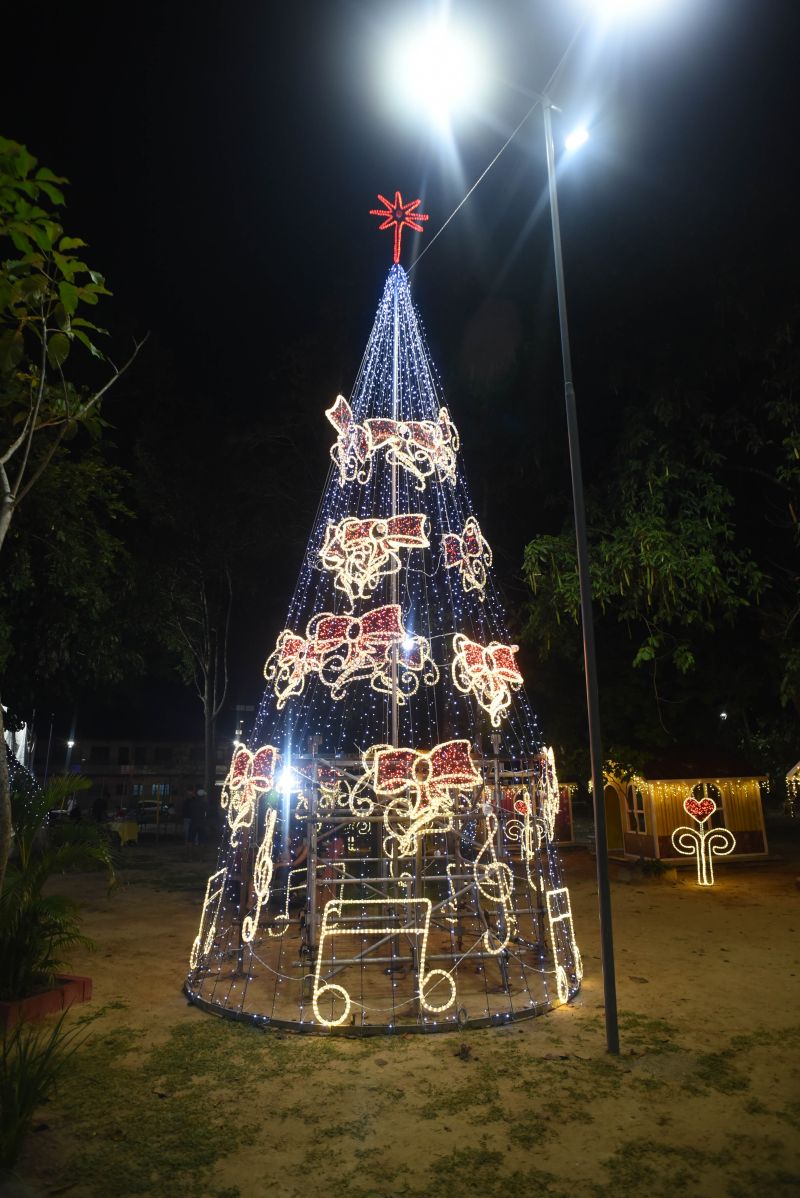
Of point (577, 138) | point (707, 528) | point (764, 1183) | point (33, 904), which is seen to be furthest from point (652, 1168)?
point (707, 528)

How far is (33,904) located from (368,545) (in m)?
4.43

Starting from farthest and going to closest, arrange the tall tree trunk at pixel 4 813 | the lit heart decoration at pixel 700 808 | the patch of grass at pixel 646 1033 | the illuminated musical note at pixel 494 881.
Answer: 1. the lit heart decoration at pixel 700 808
2. the illuminated musical note at pixel 494 881
3. the patch of grass at pixel 646 1033
4. the tall tree trunk at pixel 4 813

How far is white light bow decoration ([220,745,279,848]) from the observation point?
7.62m

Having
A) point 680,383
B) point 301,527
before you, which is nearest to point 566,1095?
point 680,383

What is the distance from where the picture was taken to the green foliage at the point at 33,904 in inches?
247

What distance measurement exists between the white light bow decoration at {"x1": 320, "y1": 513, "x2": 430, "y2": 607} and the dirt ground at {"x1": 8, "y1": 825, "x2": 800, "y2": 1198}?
422cm

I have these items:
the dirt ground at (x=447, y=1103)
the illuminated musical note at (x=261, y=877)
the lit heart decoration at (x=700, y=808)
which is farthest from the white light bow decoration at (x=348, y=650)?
the lit heart decoration at (x=700, y=808)

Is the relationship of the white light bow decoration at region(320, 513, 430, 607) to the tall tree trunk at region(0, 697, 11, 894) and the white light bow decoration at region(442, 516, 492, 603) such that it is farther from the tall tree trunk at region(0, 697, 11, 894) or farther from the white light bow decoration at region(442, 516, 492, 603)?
the tall tree trunk at region(0, 697, 11, 894)

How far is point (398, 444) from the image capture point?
328 inches

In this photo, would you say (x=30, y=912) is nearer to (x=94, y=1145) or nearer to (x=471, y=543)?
(x=94, y=1145)

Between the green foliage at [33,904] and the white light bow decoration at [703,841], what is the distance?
10148 mm

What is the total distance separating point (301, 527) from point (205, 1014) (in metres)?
15.5

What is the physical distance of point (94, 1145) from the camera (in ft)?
13.7

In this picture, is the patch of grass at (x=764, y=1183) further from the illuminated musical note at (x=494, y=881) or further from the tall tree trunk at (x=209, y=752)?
the tall tree trunk at (x=209, y=752)
